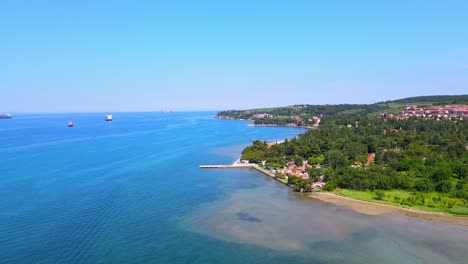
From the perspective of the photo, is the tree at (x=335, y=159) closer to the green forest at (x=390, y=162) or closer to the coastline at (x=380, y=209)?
the green forest at (x=390, y=162)

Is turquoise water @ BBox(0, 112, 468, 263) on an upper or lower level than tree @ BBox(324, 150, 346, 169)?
lower

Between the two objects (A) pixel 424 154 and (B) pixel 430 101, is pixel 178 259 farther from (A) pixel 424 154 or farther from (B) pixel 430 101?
(B) pixel 430 101

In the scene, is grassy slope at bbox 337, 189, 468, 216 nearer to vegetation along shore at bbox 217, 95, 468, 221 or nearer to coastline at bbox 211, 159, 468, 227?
vegetation along shore at bbox 217, 95, 468, 221

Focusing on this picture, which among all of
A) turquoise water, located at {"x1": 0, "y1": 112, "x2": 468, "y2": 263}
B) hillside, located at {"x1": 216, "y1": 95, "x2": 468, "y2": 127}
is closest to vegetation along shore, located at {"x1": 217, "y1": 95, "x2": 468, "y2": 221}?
turquoise water, located at {"x1": 0, "y1": 112, "x2": 468, "y2": 263}

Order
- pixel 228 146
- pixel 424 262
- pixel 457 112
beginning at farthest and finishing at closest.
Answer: pixel 457 112
pixel 228 146
pixel 424 262

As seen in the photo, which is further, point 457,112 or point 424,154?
point 457,112

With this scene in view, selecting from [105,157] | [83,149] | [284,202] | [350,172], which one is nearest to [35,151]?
[83,149]

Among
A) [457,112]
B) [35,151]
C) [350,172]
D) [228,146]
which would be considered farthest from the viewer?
[457,112]
